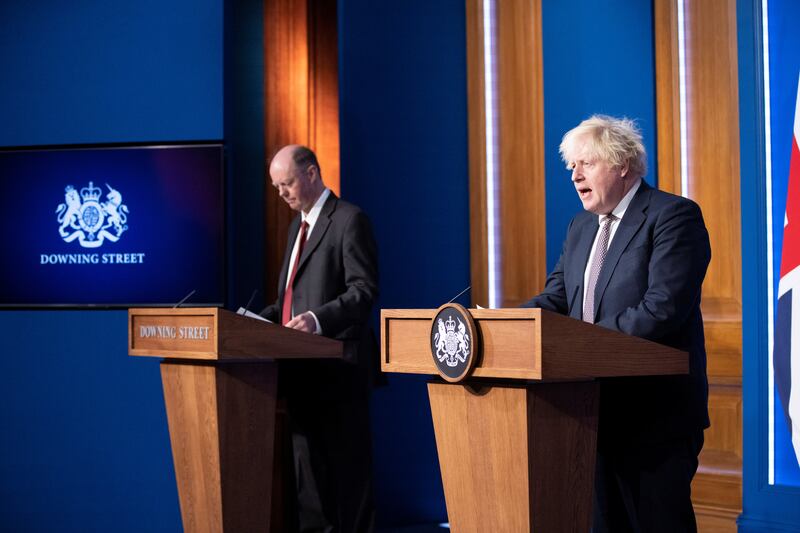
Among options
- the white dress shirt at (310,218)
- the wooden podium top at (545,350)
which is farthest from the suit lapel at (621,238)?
the white dress shirt at (310,218)

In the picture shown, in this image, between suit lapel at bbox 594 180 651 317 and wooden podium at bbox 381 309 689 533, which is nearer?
wooden podium at bbox 381 309 689 533

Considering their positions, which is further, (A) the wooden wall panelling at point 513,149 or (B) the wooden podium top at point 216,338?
(A) the wooden wall panelling at point 513,149

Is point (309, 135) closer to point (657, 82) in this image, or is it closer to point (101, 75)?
point (101, 75)

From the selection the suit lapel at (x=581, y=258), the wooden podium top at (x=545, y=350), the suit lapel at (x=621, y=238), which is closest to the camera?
the wooden podium top at (x=545, y=350)

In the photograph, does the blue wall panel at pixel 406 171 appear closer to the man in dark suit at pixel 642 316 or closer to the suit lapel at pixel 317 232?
the suit lapel at pixel 317 232

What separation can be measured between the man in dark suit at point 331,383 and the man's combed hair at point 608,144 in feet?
3.70

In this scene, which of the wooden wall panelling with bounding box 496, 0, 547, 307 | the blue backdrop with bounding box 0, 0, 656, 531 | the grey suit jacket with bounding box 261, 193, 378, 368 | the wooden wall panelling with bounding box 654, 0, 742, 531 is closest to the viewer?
the grey suit jacket with bounding box 261, 193, 378, 368

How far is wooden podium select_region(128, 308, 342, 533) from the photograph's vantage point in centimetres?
300

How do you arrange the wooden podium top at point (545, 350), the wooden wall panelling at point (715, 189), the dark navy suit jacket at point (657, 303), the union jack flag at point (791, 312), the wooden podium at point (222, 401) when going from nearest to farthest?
the wooden podium top at point (545, 350) → the dark navy suit jacket at point (657, 303) → the union jack flag at point (791, 312) → the wooden podium at point (222, 401) → the wooden wall panelling at point (715, 189)

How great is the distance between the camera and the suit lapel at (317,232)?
139 inches

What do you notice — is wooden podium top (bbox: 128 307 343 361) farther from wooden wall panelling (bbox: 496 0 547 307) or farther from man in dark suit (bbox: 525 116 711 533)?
wooden wall panelling (bbox: 496 0 547 307)

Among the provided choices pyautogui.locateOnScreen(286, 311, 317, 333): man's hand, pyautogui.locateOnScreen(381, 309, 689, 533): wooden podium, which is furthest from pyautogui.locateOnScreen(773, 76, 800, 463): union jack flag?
pyautogui.locateOnScreen(286, 311, 317, 333): man's hand

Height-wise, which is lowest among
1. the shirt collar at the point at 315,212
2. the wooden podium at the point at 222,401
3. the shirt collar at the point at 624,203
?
the wooden podium at the point at 222,401

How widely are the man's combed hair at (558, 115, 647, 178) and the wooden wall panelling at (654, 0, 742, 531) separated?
3.90 feet
